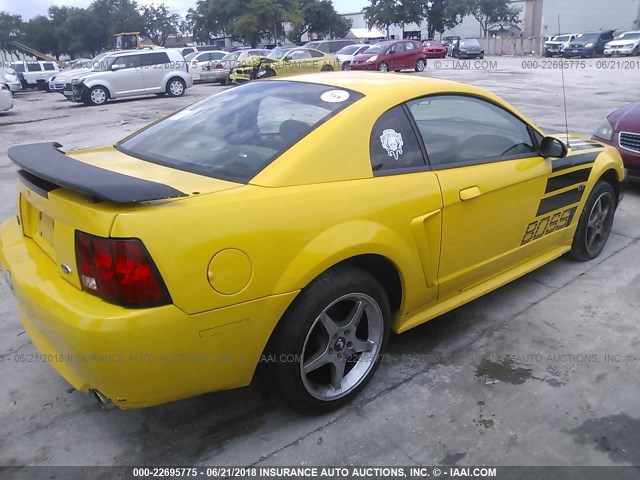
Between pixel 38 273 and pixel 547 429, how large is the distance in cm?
239

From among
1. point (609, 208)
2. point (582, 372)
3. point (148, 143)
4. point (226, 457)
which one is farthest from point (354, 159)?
point (609, 208)

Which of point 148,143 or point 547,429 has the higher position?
point 148,143

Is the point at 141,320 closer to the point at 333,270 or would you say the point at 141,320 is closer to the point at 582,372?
the point at 333,270

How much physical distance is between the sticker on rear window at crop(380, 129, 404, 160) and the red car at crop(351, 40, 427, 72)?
76.9 feet

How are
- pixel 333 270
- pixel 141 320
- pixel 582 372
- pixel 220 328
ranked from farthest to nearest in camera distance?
pixel 582 372 → pixel 333 270 → pixel 220 328 → pixel 141 320

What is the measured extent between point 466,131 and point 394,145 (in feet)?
2.21

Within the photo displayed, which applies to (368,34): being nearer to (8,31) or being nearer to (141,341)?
(8,31)

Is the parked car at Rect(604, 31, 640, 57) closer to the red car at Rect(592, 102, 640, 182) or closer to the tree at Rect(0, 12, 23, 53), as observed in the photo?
the red car at Rect(592, 102, 640, 182)

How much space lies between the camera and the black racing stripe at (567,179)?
357 centimetres

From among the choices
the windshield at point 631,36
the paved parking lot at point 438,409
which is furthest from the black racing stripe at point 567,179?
the windshield at point 631,36

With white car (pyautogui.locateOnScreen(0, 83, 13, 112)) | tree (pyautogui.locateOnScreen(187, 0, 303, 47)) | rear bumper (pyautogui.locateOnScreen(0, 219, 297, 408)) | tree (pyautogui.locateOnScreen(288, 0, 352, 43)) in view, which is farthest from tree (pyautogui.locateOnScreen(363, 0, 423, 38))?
rear bumper (pyautogui.locateOnScreen(0, 219, 297, 408))

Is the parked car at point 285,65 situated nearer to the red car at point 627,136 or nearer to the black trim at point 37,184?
the red car at point 627,136

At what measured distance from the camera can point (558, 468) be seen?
231 centimetres

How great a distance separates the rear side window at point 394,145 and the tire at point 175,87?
18.8 metres
